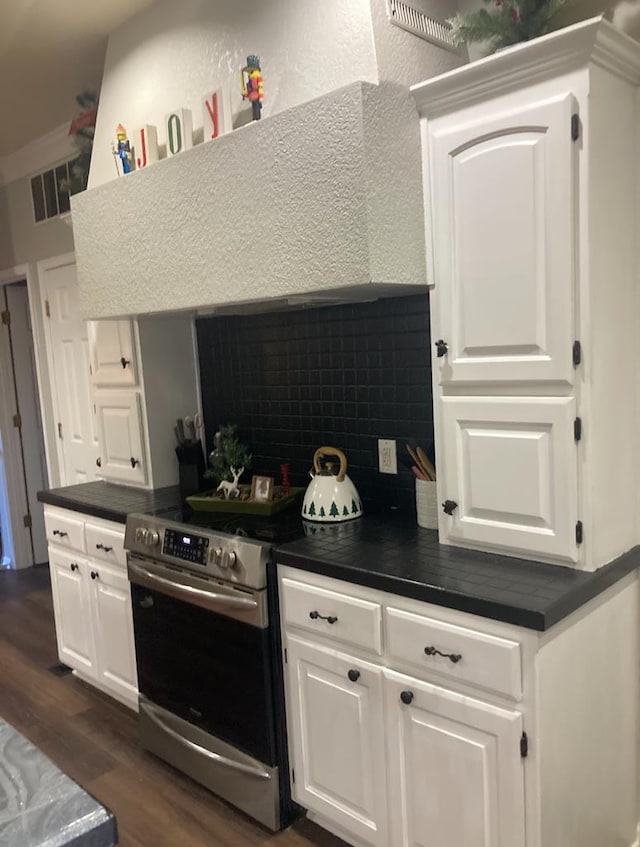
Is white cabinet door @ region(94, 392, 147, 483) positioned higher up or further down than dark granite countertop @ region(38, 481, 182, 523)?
higher up

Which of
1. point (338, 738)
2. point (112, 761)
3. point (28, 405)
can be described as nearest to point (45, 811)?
point (338, 738)

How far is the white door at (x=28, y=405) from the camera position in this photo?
4.92 meters

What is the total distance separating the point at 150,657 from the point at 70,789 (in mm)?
1803

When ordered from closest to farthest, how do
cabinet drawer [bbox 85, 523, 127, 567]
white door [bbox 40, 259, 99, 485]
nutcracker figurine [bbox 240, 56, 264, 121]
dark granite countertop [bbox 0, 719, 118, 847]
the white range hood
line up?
dark granite countertop [bbox 0, 719, 118, 847], the white range hood, nutcracker figurine [bbox 240, 56, 264, 121], cabinet drawer [bbox 85, 523, 127, 567], white door [bbox 40, 259, 99, 485]

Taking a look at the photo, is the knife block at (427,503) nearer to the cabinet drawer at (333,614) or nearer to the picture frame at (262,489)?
the cabinet drawer at (333,614)

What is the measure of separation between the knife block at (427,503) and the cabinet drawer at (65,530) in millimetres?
1558

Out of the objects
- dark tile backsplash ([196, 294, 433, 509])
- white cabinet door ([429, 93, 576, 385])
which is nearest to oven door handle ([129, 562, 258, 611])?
dark tile backsplash ([196, 294, 433, 509])

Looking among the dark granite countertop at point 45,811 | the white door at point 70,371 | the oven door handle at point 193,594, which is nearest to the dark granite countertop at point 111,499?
the oven door handle at point 193,594

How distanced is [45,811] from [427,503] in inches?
60.0

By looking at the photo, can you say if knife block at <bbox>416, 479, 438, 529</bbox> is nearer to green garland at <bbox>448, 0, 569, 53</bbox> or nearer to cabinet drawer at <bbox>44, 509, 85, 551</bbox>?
green garland at <bbox>448, 0, 569, 53</bbox>

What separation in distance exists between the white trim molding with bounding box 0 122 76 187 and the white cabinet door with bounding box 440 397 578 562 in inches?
115

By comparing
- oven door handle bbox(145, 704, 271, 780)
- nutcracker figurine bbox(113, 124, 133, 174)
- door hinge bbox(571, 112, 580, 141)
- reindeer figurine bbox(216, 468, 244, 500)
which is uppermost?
nutcracker figurine bbox(113, 124, 133, 174)

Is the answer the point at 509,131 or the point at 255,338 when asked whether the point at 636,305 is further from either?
the point at 255,338

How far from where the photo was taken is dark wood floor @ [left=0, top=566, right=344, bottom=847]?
223 cm
